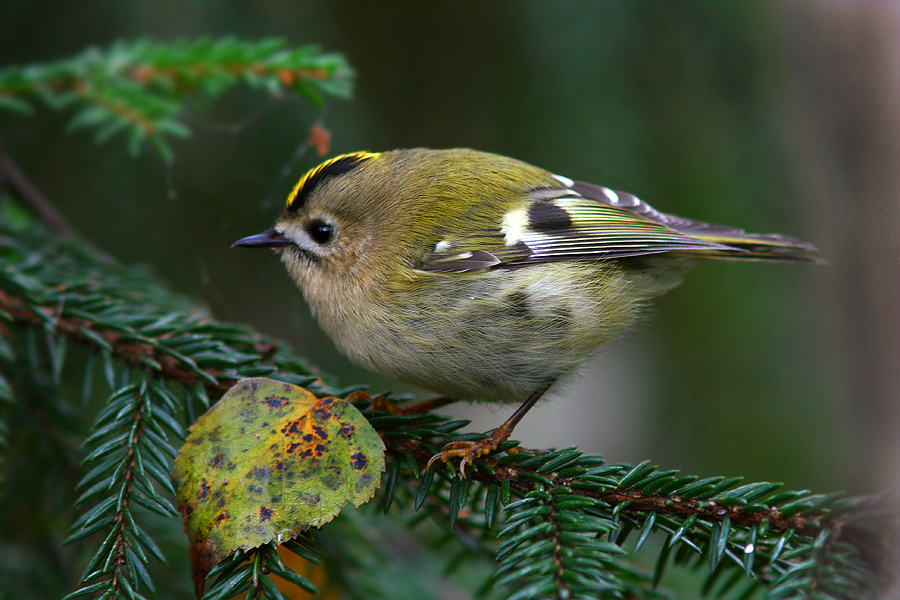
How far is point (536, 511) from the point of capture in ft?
2.83

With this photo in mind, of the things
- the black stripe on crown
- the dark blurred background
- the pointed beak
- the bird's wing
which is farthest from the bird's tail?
the pointed beak

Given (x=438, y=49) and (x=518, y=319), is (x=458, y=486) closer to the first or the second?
(x=518, y=319)

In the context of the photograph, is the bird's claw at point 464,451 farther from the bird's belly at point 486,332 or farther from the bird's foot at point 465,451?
the bird's belly at point 486,332

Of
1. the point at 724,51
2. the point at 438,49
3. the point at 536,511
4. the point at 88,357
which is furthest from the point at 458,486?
the point at 438,49

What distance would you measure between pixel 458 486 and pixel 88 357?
0.63 m

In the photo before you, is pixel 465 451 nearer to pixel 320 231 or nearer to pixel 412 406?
pixel 412 406

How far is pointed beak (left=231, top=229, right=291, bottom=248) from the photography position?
4.66ft

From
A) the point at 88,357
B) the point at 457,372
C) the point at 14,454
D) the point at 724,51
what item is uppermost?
the point at 724,51

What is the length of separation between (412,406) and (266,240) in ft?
1.47

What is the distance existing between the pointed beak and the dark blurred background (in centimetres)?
20

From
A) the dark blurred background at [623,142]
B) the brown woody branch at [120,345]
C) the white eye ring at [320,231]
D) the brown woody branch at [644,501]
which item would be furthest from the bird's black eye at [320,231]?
the brown woody branch at [644,501]

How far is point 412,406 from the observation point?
1.36m

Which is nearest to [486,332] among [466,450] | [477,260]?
[477,260]

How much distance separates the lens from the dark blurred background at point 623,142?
5.13 ft
